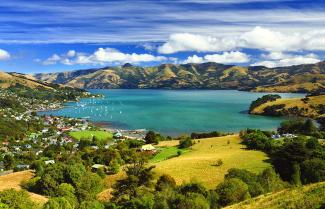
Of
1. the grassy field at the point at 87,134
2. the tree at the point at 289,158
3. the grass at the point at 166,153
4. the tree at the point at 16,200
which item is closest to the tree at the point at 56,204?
the tree at the point at 16,200

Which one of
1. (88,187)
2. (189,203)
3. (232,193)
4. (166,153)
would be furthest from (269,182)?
(166,153)

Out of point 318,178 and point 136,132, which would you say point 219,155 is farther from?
point 136,132

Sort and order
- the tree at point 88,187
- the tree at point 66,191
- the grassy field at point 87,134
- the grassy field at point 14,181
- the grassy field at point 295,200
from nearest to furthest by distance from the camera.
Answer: the grassy field at point 295,200, the tree at point 66,191, the tree at point 88,187, the grassy field at point 14,181, the grassy field at point 87,134

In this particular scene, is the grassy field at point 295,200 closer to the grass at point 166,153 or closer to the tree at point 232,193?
the tree at point 232,193

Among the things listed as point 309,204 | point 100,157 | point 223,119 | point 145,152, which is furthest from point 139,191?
point 223,119

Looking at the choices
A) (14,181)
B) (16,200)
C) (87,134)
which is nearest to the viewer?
(16,200)

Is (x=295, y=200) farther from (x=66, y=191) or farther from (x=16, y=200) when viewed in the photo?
(x=66, y=191)
